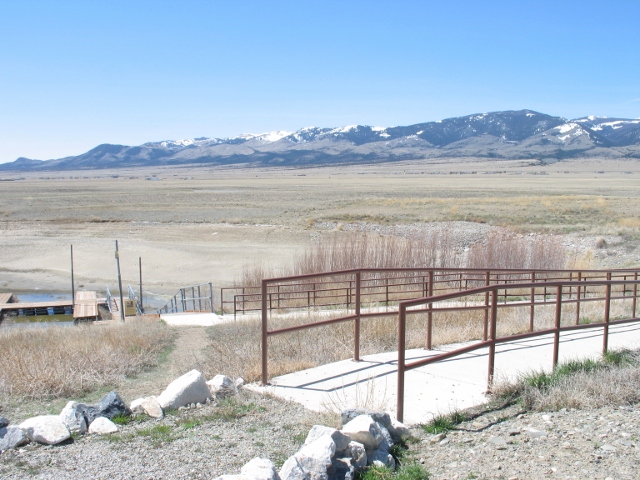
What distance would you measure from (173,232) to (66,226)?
513 inches

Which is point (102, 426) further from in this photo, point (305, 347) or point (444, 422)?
point (305, 347)

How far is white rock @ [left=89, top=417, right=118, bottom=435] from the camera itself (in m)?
5.16

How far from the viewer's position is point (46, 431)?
491 cm

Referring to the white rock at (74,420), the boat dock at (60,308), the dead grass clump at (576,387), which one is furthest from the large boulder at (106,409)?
the boat dock at (60,308)

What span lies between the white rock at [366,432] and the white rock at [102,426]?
218 cm

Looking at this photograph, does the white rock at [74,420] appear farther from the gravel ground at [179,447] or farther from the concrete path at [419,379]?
the concrete path at [419,379]

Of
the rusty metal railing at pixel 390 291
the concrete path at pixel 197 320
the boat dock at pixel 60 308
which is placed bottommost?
the boat dock at pixel 60 308

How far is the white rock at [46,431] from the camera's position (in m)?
4.88

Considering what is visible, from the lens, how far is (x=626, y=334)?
9109 millimetres

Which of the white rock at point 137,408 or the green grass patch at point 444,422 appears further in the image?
the white rock at point 137,408

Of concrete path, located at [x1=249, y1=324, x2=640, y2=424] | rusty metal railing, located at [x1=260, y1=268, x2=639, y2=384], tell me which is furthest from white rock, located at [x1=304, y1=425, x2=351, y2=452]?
rusty metal railing, located at [x1=260, y1=268, x2=639, y2=384]

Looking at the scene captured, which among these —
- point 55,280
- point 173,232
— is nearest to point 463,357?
→ point 55,280

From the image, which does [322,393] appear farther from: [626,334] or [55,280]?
[55,280]

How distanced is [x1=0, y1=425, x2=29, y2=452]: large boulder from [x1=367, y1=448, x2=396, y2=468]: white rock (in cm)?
283
